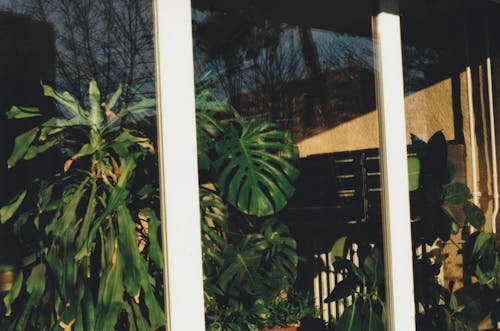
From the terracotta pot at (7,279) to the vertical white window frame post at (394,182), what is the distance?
1566 mm

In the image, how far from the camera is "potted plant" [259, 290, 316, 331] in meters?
2.97

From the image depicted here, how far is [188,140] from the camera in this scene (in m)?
1.98

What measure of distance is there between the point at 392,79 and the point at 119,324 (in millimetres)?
1541

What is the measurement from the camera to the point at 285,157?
2.84m

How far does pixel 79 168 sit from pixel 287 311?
4.45 feet

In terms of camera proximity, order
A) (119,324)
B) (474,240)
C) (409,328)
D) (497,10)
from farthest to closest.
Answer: (497,10) → (474,240) → (409,328) → (119,324)

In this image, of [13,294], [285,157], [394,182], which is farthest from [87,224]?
[394,182]

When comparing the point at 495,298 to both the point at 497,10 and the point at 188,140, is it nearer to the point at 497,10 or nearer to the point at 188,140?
the point at 497,10

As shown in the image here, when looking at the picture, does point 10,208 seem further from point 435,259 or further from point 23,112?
point 435,259

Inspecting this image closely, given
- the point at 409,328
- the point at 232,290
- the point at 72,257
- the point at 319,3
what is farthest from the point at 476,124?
the point at 72,257

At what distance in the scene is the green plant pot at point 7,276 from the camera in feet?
7.33

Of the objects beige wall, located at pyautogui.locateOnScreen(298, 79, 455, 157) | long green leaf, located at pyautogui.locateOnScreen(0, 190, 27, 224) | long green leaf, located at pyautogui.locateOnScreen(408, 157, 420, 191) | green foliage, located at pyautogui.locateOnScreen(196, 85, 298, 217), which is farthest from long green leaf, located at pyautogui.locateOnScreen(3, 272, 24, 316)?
long green leaf, located at pyautogui.locateOnScreen(408, 157, 420, 191)

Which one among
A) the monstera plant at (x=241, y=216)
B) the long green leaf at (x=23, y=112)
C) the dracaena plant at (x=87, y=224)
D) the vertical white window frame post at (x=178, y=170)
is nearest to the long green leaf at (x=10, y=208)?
the dracaena plant at (x=87, y=224)

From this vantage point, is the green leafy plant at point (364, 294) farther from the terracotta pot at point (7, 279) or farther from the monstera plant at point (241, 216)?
the terracotta pot at point (7, 279)
